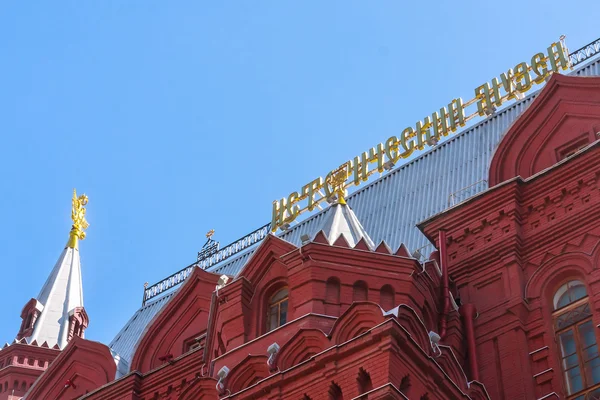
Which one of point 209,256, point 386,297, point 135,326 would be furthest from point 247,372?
point 209,256

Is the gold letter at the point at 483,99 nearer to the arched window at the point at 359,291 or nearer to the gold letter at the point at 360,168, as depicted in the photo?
the gold letter at the point at 360,168

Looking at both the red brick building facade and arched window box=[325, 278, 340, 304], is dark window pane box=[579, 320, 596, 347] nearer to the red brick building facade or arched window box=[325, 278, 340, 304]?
the red brick building facade

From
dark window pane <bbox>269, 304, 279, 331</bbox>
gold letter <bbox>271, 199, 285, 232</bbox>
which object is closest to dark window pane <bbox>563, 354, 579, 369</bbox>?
dark window pane <bbox>269, 304, 279, 331</bbox>

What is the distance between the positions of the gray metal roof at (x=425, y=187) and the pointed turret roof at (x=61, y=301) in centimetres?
186

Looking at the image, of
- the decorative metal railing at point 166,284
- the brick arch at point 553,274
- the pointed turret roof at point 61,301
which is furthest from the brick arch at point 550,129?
the decorative metal railing at point 166,284

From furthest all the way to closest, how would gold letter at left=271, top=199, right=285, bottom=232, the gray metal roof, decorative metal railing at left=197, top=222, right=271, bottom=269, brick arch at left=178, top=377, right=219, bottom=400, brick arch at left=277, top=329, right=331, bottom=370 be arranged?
decorative metal railing at left=197, top=222, right=271, bottom=269 < gold letter at left=271, top=199, right=285, bottom=232 < the gray metal roof < brick arch at left=178, top=377, right=219, bottom=400 < brick arch at left=277, top=329, right=331, bottom=370

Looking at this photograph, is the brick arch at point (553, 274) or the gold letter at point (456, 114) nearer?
the brick arch at point (553, 274)

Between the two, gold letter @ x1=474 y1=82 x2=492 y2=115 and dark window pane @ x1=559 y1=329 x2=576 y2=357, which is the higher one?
gold letter @ x1=474 y1=82 x2=492 y2=115

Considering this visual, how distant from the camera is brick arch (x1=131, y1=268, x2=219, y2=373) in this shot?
28.2 m

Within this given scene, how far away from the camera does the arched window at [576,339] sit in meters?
20.8

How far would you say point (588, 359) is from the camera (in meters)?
21.1

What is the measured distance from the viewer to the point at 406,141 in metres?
31.8

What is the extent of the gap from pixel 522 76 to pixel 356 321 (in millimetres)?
11465

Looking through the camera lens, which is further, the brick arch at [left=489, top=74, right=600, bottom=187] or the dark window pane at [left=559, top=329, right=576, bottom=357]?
the brick arch at [left=489, top=74, right=600, bottom=187]
